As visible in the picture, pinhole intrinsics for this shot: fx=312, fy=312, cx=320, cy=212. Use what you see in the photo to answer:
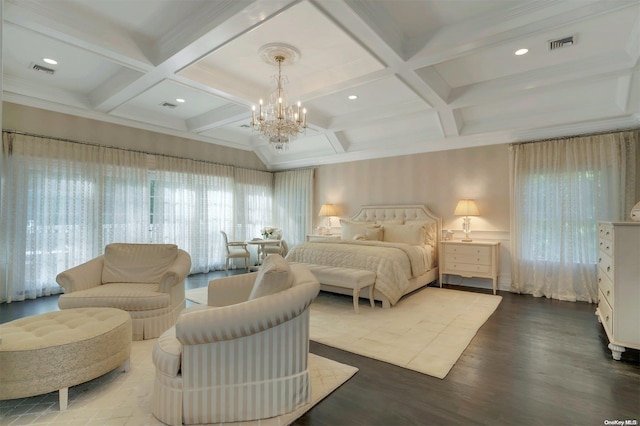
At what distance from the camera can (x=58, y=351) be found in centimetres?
199

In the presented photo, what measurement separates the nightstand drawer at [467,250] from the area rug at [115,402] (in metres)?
3.46

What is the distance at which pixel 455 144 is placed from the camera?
5.68 m

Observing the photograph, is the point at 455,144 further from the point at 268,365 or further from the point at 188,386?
the point at 188,386

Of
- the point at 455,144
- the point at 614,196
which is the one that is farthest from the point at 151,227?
the point at 614,196

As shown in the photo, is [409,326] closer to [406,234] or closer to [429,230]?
[406,234]

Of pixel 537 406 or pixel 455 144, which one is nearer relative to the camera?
pixel 537 406

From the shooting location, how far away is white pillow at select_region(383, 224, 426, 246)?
547cm

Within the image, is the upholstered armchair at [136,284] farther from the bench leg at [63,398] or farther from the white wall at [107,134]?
the white wall at [107,134]

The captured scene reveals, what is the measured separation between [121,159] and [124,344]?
4155 mm

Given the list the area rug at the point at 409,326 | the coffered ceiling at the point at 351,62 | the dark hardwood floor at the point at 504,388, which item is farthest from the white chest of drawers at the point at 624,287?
the coffered ceiling at the point at 351,62

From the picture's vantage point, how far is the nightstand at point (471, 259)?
499 cm

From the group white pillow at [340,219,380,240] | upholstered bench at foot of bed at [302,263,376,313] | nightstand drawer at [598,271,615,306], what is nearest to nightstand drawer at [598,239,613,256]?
nightstand drawer at [598,271,615,306]

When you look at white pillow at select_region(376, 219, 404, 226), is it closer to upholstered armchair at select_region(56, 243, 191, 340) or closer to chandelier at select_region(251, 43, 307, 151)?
chandelier at select_region(251, 43, 307, 151)

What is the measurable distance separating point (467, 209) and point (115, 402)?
17.0ft
